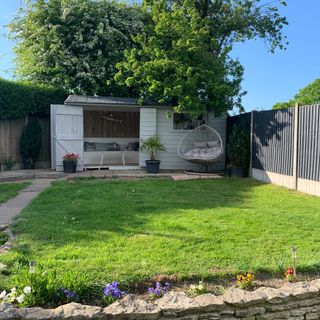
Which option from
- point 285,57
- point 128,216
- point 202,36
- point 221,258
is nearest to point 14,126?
point 202,36

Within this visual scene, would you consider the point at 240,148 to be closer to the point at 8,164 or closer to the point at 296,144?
the point at 296,144

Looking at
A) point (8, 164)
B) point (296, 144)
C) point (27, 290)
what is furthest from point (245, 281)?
point (8, 164)

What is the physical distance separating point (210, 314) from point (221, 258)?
0.87m

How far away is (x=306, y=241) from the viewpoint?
3.74m

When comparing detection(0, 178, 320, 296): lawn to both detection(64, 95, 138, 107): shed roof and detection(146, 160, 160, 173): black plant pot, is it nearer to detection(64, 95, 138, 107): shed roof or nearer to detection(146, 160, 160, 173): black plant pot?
detection(146, 160, 160, 173): black plant pot

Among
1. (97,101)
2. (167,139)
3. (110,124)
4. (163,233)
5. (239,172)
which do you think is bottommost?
(163,233)

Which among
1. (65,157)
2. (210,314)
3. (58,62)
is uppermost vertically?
(58,62)

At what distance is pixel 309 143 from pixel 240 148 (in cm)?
258

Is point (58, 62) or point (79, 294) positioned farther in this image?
point (58, 62)

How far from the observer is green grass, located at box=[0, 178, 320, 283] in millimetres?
3057

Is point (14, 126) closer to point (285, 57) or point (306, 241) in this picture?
point (306, 241)

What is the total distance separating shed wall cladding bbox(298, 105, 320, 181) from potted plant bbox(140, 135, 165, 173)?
13.9 feet

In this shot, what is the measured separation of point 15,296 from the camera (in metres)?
2.43

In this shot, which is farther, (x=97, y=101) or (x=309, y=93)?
(x=309, y=93)
